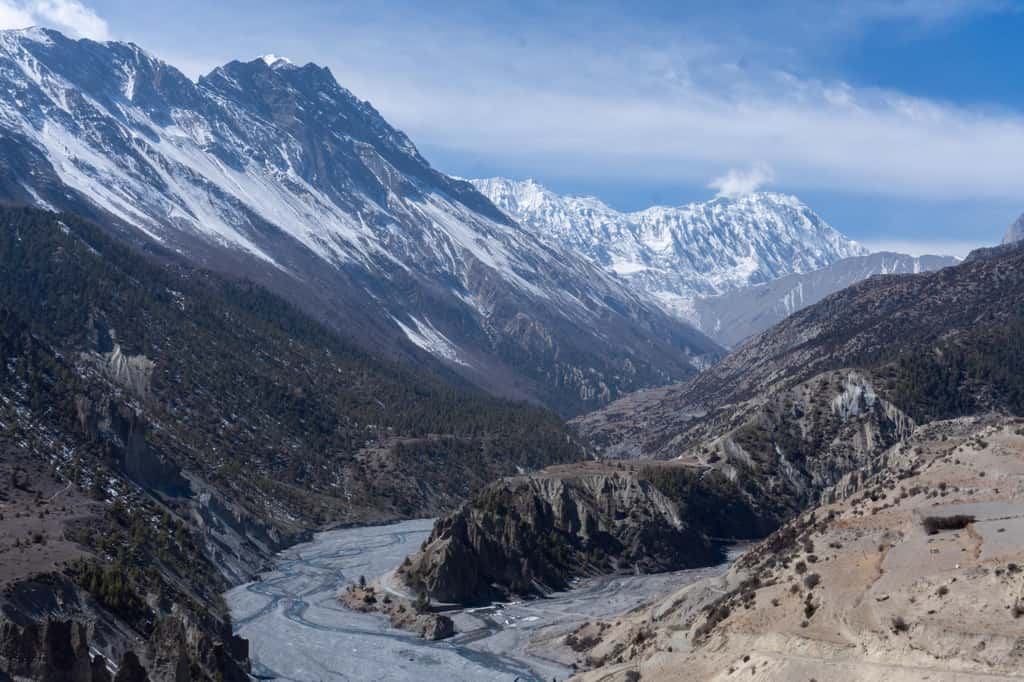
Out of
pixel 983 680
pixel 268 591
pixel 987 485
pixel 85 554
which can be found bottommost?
pixel 268 591

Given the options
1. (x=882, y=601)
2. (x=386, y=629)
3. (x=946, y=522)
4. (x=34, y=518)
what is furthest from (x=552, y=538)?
(x=882, y=601)

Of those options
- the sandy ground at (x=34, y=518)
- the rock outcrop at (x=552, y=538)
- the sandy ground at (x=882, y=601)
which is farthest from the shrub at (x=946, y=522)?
the rock outcrop at (x=552, y=538)

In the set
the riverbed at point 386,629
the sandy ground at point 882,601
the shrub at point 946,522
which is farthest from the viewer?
the riverbed at point 386,629

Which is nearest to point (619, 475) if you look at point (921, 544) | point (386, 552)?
point (386, 552)

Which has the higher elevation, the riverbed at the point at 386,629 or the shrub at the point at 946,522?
the shrub at the point at 946,522

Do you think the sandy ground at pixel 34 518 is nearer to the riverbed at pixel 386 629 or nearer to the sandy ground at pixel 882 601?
the riverbed at pixel 386 629

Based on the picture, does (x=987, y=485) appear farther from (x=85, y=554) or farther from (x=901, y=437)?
(x=901, y=437)

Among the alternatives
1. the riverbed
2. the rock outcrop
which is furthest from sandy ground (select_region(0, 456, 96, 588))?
the rock outcrop
